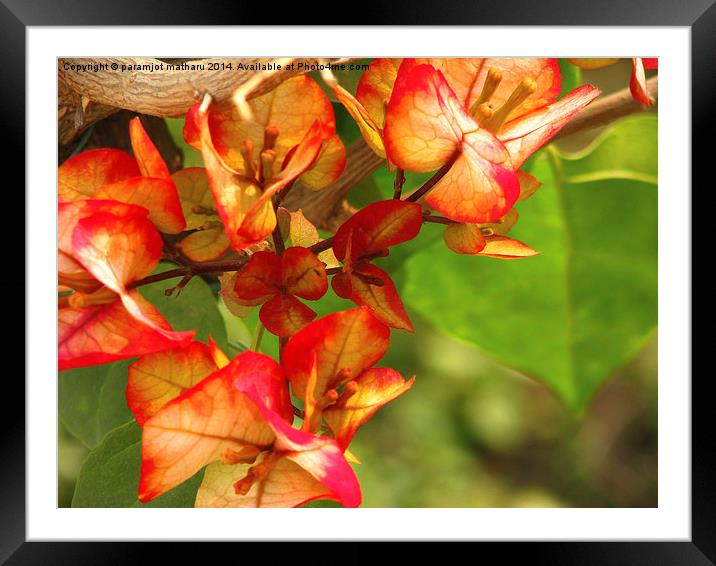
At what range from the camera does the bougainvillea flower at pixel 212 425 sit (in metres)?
0.28

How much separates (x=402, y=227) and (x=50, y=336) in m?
0.14

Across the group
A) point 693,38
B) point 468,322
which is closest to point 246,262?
point 693,38

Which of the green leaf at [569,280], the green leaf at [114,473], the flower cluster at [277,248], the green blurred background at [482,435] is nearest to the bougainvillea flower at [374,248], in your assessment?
the flower cluster at [277,248]

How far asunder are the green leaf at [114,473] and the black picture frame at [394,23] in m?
0.02

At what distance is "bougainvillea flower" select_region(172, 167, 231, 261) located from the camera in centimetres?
32

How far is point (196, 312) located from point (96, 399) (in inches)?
2.8

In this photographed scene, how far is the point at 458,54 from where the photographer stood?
33 centimetres

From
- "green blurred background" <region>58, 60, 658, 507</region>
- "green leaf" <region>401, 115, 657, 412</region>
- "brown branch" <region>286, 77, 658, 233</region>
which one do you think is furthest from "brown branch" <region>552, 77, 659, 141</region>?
"green blurred background" <region>58, 60, 658, 507</region>

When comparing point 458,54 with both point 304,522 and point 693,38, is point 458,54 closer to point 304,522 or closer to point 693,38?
point 693,38

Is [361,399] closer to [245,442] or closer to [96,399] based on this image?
[245,442]

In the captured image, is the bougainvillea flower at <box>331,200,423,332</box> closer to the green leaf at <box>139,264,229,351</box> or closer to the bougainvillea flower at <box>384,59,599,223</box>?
the bougainvillea flower at <box>384,59,599,223</box>

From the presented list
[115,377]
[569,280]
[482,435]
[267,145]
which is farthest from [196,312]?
[482,435]

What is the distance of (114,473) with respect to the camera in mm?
366

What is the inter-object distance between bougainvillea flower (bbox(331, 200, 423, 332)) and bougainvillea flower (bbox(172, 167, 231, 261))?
0.05 m
